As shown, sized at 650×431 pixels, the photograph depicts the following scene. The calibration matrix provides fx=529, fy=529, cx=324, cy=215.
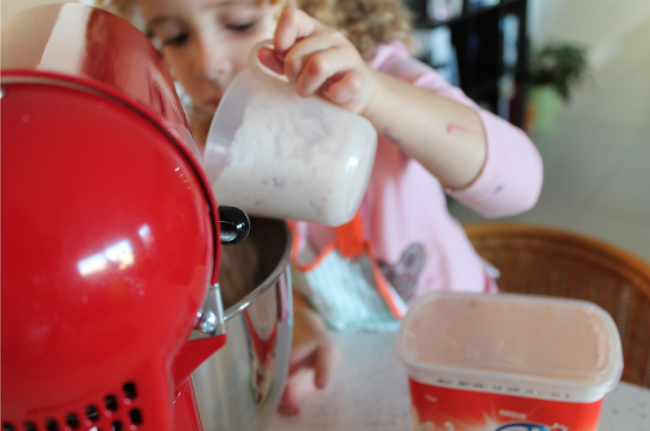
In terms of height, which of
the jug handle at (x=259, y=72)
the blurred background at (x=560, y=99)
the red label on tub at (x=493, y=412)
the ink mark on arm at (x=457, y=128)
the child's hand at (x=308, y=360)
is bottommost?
the blurred background at (x=560, y=99)

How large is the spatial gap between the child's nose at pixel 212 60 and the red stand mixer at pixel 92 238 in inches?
14.0

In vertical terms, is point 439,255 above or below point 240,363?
below

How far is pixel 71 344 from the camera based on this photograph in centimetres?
21

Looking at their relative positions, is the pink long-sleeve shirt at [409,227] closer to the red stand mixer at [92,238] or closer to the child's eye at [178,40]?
the child's eye at [178,40]

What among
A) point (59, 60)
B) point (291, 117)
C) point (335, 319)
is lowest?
point (335, 319)

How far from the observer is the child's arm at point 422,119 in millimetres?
436

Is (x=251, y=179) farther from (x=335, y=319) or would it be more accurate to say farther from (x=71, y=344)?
(x=335, y=319)

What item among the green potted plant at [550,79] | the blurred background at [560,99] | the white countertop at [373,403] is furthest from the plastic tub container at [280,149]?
the green potted plant at [550,79]

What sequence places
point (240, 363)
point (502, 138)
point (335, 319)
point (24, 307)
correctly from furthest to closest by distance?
point (335, 319), point (502, 138), point (240, 363), point (24, 307)

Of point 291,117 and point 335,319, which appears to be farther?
point 335,319

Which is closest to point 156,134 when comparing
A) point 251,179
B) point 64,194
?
point 64,194

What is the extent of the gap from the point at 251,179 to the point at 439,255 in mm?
516

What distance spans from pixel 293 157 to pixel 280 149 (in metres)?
0.01

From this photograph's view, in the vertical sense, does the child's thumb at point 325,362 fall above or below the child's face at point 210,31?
below
